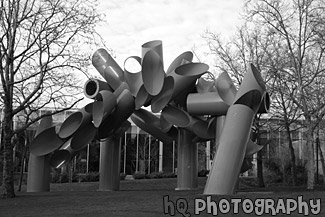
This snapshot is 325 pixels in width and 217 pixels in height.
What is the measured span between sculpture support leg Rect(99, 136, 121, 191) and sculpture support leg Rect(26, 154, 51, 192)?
2.01 meters

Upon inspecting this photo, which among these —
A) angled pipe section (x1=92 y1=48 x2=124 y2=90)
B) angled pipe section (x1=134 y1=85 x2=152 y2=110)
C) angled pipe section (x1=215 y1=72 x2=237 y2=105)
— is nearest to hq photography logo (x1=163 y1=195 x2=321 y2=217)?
angled pipe section (x1=215 y1=72 x2=237 y2=105)

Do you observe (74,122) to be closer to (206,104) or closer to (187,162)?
(187,162)

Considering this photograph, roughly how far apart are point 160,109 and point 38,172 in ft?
16.6

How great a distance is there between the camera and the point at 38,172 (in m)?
15.3

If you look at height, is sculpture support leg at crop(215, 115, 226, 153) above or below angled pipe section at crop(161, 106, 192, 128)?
below

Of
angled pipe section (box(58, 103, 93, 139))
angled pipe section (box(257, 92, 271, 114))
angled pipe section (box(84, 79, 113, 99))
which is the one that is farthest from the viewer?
angled pipe section (box(58, 103, 93, 139))

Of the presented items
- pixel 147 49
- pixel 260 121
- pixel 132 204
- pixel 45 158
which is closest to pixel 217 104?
pixel 147 49

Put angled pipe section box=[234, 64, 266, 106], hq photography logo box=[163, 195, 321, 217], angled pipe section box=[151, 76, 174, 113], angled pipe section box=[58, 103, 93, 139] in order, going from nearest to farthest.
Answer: hq photography logo box=[163, 195, 321, 217] < angled pipe section box=[234, 64, 266, 106] < angled pipe section box=[151, 76, 174, 113] < angled pipe section box=[58, 103, 93, 139]

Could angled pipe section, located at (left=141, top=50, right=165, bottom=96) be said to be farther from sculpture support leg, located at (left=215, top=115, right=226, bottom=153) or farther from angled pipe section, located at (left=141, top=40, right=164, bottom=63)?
sculpture support leg, located at (left=215, top=115, right=226, bottom=153)

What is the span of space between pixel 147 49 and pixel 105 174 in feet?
16.1

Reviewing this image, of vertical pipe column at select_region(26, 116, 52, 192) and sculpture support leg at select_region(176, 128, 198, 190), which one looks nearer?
vertical pipe column at select_region(26, 116, 52, 192)

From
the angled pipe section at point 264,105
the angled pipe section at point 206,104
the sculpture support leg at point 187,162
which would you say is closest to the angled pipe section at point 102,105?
the angled pipe section at point 206,104

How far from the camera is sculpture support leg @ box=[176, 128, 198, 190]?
15.6 m

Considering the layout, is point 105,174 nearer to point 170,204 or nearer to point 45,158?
point 45,158
